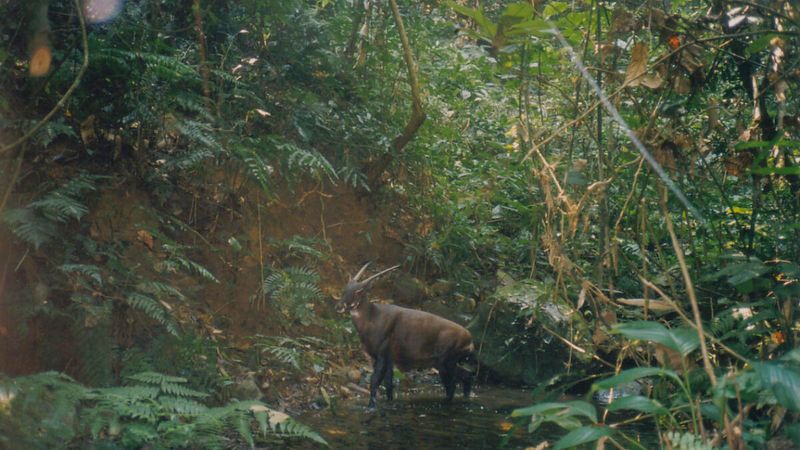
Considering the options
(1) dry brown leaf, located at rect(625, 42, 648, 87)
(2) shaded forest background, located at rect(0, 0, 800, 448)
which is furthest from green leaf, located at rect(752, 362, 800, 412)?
(1) dry brown leaf, located at rect(625, 42, 648, 87)

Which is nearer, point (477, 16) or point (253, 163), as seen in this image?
point (477, 16)

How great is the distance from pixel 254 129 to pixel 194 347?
2764 mm

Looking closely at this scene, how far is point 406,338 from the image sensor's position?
26.0 feet

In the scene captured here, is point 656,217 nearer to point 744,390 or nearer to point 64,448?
point 744,390

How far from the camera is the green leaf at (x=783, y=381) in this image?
2.75 m

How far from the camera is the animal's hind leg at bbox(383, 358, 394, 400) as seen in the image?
7.41 metres

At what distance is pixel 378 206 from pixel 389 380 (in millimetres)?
2645

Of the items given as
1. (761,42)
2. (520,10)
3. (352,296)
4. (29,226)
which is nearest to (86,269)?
(29,226)

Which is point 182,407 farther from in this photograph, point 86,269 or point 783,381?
point 783,381

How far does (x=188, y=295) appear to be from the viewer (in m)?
6.76

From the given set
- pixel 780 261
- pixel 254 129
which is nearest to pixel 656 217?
pixel 780 261

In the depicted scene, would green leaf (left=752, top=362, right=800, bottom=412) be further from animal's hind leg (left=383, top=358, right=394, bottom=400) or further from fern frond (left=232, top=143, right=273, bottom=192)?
animal's hind leg (left=383, top=358, right=394, bottom=400)

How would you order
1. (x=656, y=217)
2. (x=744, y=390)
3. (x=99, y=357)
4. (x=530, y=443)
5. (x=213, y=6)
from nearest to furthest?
(x=744, y=390) → (x=99, y=357) → (x=530, y=443) → (x=656, y=217) → (x=213, y=6)

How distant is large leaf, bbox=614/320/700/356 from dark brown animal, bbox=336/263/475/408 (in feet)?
Answer: 15.3
